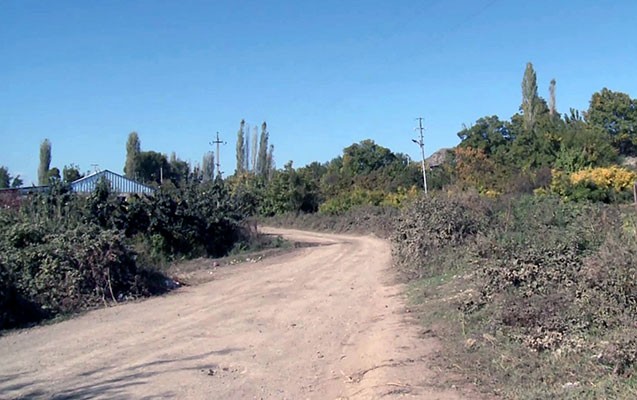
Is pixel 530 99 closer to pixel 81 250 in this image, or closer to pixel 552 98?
pixel 552 98

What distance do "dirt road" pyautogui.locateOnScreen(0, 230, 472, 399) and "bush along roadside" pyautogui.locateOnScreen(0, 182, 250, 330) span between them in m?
0.88

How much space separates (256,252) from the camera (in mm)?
27547

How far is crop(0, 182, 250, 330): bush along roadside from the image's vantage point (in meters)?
13.9

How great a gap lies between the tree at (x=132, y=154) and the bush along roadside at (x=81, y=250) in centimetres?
5670

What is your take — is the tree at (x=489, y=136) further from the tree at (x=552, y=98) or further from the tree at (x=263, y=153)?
the tree at (x=263, y=153)

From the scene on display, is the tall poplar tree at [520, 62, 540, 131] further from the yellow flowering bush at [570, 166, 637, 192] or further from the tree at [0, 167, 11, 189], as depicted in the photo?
the tree at [0, 167, 11, 189]

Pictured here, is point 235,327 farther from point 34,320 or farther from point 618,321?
point 618,321

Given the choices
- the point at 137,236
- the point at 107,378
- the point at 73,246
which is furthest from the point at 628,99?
the point at 107,378

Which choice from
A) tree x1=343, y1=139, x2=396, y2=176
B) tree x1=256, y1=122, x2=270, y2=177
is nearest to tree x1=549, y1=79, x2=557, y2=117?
tree x1=343, y1=139, x2=396, y2=176

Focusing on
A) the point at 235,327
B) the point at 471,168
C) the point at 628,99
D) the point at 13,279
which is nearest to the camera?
the point at 235,327

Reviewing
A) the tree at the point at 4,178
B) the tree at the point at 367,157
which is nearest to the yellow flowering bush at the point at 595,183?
the tree at the point at 367,157

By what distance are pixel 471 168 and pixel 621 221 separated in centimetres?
3825

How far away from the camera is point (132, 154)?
80.9 metres

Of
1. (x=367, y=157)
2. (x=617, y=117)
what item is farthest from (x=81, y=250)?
(x=367, y=157)
